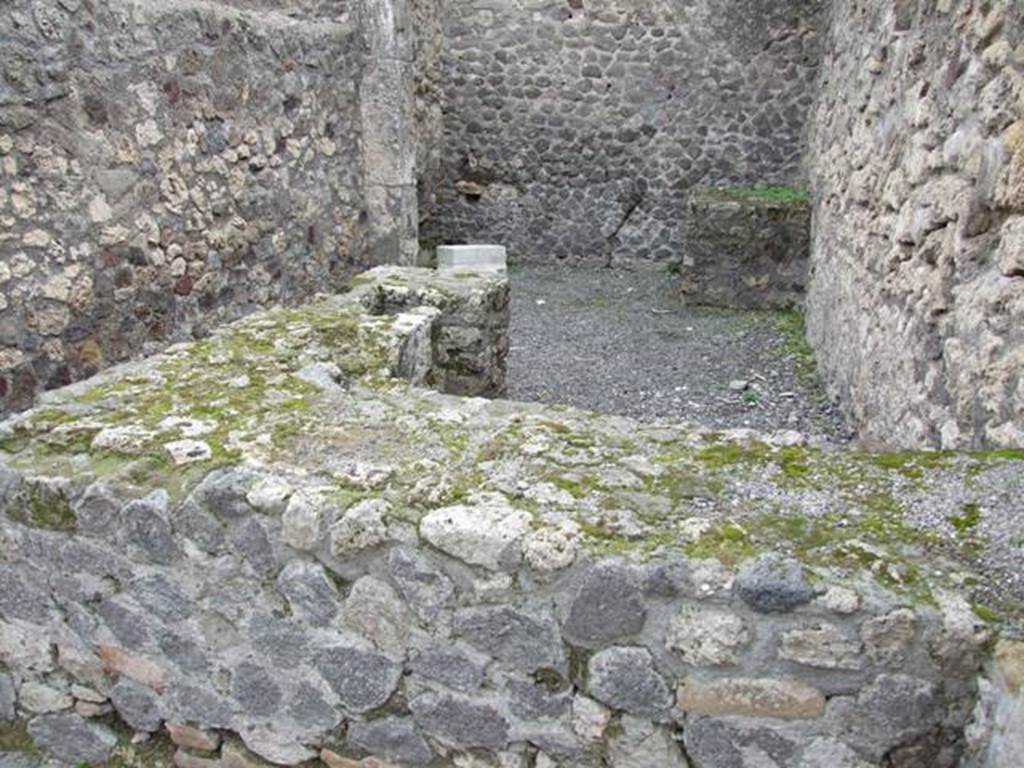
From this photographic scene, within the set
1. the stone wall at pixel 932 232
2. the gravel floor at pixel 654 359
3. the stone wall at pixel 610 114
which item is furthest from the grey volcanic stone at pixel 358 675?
the stone wall at pixel 610 114

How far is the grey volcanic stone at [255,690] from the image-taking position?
230 centimetres

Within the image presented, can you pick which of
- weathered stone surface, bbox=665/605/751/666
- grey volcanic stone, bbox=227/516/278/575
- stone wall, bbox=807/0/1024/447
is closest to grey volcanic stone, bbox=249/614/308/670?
grey volcanic stone, bbox=227/516/278/575

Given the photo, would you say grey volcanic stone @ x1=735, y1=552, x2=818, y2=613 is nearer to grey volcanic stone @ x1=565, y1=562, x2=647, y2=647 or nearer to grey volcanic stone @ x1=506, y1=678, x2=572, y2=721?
grey volcanic stone @ x1=565, y1=562, x2=647, y2=647

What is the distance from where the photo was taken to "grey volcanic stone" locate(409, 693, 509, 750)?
2.09 meters

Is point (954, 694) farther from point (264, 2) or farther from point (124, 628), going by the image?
point (264, 2)

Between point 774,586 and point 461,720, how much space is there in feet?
2.61

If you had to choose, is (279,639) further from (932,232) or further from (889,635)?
(932,232)

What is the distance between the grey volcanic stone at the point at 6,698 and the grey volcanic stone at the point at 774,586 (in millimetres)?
2070

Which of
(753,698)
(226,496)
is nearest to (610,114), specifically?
(226,496)

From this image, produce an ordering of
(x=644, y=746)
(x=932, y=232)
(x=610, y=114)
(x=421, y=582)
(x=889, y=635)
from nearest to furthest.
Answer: (x=889, y=635)
(x=644, y=746)
(x=421, y=582)
(x=932, y=232)
(x=610, y=114)

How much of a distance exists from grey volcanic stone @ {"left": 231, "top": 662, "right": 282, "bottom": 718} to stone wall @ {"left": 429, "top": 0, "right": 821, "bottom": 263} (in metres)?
7.91

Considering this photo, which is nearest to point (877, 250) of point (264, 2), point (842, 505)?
point (842, 505)

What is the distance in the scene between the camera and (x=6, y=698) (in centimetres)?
263

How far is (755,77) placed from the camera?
29.8 feet
